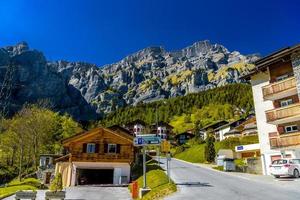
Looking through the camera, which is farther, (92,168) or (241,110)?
(241,110)

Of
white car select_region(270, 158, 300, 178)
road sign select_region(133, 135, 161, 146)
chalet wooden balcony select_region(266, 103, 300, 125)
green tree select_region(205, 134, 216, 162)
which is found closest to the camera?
road sign select_region(133, 135, 161, 146)

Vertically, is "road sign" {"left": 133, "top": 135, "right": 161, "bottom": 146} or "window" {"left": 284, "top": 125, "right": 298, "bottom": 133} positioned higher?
"window" {"left": 284, "top": 125, "right": 298, "bottom": 133}

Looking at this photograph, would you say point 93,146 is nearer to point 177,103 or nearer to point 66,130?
point 66,130

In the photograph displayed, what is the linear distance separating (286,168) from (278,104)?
11.6 metres

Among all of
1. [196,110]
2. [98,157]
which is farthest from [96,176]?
[196,110]

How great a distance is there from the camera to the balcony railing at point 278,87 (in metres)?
33.5

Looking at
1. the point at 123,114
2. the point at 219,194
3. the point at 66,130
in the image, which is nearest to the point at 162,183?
the point at 219,194

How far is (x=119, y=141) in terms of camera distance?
42375mm

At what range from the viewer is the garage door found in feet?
139

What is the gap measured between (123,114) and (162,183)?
147m

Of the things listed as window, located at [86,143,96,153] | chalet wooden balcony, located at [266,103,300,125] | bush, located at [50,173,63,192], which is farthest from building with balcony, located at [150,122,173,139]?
bush, located at [50,173,63,192]

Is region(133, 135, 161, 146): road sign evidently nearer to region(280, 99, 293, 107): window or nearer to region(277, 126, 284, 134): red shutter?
region(277, 126, 284, 134): red shutter

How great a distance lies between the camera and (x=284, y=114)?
3353cm

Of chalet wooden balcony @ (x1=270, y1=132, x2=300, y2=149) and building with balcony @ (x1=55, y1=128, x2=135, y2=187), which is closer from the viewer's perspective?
chalet wooden balcony @ (x1=270, y1=132, x2=300, y2=149)
